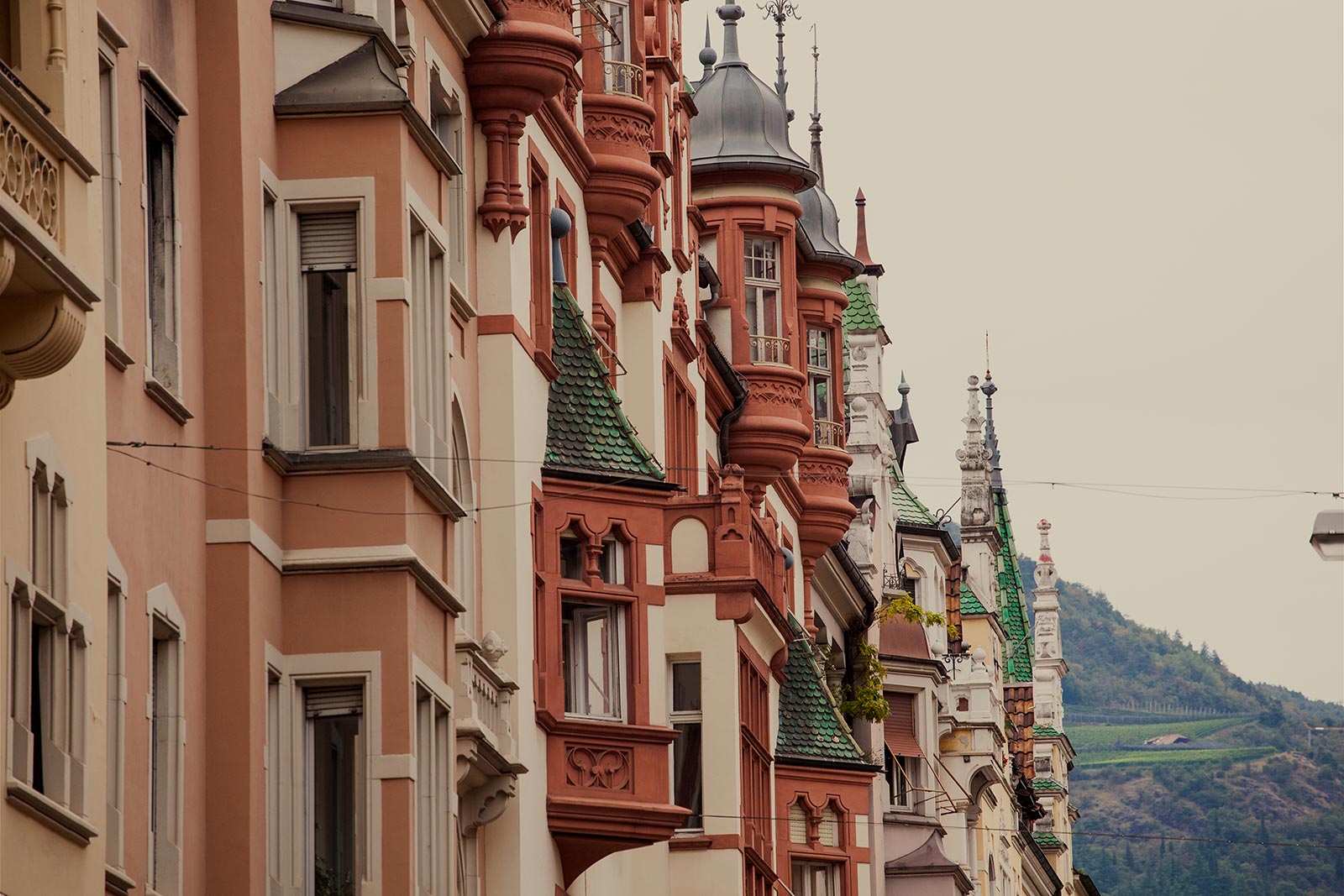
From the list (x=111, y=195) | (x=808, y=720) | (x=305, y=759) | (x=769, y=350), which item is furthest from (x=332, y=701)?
(x=808, y=720)

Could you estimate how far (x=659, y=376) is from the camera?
41094mm

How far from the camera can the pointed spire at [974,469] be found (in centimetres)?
11481

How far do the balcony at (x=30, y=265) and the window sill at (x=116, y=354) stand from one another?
131 inches

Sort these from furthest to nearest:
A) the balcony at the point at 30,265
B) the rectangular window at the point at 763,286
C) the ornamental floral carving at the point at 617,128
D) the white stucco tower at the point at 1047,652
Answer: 1. the white stucco tower at the point at 1047,652
2. the rectangular window at the point at 763,286
3. the ornamental floral carving at the point at 617,128
4. the balcony at the point at 30,265

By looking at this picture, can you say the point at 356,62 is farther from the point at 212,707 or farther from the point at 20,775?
the point at 20,775

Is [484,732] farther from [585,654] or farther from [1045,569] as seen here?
[1045,569]

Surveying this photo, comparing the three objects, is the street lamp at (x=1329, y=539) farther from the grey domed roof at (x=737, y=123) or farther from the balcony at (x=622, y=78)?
the grey domed roof at (x=737, y=123)

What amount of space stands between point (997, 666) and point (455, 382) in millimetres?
80224

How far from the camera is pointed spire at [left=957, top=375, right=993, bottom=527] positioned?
377 feet

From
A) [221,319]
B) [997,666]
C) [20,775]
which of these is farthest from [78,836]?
[997,666]

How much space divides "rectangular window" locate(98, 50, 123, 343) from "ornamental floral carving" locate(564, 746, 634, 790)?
13149mm

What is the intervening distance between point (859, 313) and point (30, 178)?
59.1 meters

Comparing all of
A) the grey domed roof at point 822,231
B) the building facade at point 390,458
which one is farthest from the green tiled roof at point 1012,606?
the building facade at point 390,458

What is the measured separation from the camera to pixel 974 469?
11962cm
